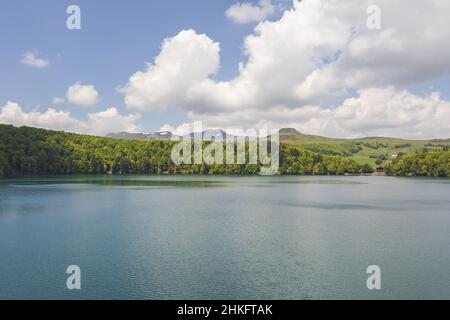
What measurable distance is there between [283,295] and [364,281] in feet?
19.1

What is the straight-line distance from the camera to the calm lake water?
72.5 feet

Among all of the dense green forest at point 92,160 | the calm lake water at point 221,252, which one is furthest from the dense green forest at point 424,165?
the calm lake water at point 221,252

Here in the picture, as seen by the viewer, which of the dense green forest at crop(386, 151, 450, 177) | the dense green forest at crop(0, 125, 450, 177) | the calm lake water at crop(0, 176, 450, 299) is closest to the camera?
the calm lake water at crop(0, 176, 450, 299)

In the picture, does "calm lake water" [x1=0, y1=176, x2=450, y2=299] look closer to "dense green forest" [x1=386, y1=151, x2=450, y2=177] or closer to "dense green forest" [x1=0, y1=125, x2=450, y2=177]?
"dense green forest" [x1=0, y1=125, x2=450, y2=177]

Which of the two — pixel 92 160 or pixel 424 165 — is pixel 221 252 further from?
pixel 424 165

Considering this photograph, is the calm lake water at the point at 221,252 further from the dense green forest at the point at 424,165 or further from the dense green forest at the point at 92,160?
the dense green forest at the point at 424,165

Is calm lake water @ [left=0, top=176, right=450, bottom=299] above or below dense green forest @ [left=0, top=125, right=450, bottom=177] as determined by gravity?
below

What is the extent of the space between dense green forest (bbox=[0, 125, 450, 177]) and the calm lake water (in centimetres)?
9485

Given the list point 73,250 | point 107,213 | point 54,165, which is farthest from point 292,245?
point 54,165

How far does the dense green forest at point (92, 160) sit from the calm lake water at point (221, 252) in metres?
94.8

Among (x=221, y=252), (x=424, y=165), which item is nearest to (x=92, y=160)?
(x=424, y=165)

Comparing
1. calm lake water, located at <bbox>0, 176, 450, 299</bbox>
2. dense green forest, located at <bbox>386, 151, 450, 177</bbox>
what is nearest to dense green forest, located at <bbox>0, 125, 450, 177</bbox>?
dense green forest, located at <bbox>386, 151, 450, 177</bbox>

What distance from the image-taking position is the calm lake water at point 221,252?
72.5 ft

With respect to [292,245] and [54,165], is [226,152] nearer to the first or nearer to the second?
[54,165]
